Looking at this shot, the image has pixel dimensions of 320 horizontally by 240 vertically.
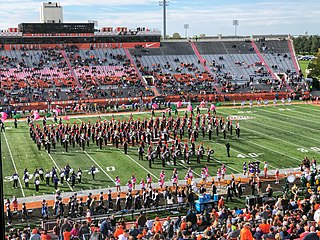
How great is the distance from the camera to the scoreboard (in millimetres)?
43031

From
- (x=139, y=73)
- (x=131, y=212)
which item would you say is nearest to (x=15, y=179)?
(x=131, y=212)

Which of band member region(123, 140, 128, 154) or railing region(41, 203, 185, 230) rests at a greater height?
band member region(123, 140, 128, 154)

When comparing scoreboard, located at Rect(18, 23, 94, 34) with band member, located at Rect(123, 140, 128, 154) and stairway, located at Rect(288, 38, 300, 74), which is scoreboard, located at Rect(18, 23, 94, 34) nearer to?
stairway, located at Rect(288, 38, 300, 74)

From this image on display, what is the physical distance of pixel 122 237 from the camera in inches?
289

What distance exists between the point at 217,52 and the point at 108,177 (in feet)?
112

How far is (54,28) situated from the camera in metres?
43.7

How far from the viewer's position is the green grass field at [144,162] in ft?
53.0

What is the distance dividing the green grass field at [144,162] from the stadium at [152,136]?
0.09m

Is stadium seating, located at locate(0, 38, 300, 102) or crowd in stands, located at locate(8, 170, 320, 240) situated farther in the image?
stadium seating, located at locate(0, 38, 300, 102)

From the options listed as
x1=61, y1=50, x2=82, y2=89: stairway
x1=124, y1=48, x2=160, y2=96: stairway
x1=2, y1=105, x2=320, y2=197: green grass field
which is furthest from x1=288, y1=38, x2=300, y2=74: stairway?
x1=61, y1=50, x2=82, y2=89: stairway

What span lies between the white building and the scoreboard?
3.08 meters

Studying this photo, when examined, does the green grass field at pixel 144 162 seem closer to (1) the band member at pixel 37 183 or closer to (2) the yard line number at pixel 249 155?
(2) the yard line number at pixel 249 155

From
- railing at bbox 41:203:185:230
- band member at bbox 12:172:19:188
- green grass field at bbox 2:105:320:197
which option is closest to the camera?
railing at bbox 41:203:185:230

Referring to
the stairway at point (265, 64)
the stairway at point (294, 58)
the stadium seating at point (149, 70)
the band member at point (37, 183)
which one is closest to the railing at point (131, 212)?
the band member at point (37, 183)
